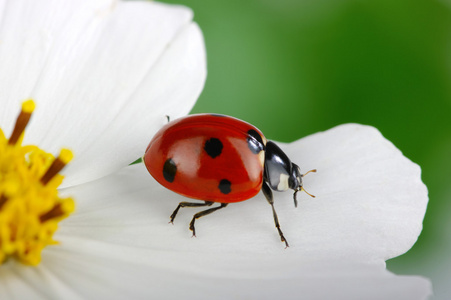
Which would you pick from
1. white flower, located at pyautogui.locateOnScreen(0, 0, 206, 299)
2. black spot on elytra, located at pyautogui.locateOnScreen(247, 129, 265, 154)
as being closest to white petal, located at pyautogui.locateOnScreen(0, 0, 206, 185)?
white flower, located at pyautogui.locateOnScreen(0, 0, 206, 299)

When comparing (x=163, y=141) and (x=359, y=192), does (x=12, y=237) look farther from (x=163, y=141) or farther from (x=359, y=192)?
(x=359, y=192)

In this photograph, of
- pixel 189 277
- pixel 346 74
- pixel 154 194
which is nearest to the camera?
pixel 189 277

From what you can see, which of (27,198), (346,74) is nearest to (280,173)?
(27,198)

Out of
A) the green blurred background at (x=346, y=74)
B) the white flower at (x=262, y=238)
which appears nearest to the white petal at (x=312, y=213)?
the white flower at (x=262, y=238)

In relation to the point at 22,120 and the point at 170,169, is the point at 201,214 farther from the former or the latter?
the point at 22,120

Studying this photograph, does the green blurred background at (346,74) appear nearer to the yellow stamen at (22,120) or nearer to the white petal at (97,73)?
the white petal at (97,73)

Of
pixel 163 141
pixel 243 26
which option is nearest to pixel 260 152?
pixel 163 141
